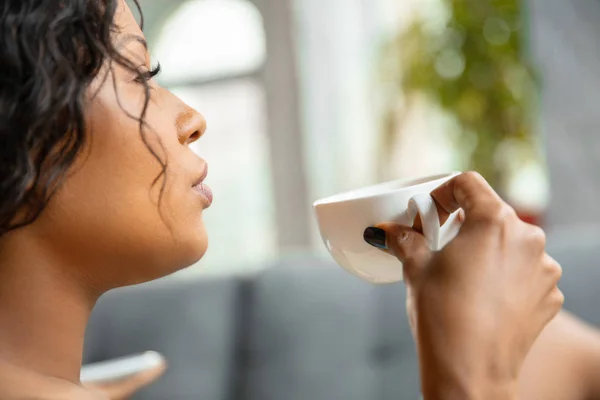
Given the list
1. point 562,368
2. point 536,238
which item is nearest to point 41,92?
point 536,238

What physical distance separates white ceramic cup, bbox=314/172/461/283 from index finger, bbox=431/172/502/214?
0.07ft

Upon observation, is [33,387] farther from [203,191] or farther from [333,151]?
[333,151]

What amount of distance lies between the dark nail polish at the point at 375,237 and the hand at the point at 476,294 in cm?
2

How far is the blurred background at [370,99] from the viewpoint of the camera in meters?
2.25

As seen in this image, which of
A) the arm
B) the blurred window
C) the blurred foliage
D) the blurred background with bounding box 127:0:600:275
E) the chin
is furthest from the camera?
the blurred window

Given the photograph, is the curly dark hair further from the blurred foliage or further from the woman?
the blurred foliage

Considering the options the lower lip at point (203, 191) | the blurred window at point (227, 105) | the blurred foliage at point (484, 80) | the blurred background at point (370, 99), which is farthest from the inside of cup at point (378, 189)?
the blurred window at point (227, 105)

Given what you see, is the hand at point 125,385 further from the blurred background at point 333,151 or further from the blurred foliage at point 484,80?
the blurred foliage at point 484,80

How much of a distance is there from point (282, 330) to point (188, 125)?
3.61 feet

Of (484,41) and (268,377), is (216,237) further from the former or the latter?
(268,377)

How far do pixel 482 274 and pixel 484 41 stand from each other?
2808 millimetres

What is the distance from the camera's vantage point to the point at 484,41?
10.7ft

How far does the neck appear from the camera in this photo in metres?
0.66

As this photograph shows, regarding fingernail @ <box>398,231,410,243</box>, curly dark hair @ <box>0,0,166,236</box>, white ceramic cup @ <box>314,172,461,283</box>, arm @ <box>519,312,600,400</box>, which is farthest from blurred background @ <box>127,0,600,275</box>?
curly dark hair @ <box>0,0,166,236</box>
